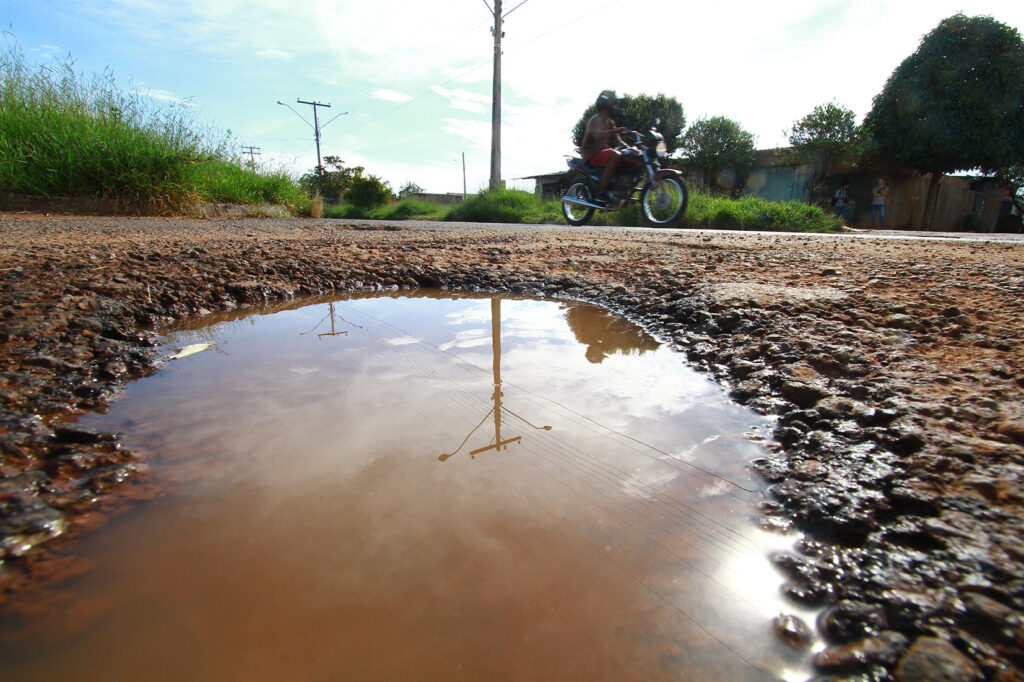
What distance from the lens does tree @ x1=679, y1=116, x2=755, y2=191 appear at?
18.3 m

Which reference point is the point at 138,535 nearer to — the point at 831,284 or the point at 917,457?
the point at 917,457

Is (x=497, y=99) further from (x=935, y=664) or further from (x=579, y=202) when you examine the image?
(x=935, y=664)

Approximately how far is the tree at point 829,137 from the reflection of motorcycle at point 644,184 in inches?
513

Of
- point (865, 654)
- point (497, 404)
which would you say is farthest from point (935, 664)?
point (497, 404)

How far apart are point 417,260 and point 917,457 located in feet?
9.35

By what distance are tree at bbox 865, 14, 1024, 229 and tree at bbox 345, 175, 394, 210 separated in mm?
19827

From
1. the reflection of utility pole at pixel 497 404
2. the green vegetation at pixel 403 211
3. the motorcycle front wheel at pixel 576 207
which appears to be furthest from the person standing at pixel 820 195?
the reflection of utility pole at pixel 497 404

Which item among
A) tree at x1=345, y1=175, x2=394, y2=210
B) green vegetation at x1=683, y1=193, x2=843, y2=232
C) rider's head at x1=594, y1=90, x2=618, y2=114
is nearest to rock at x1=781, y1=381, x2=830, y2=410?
rider's head at x1=594, y1=90, x2=618, y2=114

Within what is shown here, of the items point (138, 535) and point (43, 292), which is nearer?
point (138, 535)

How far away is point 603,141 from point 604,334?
558 cm

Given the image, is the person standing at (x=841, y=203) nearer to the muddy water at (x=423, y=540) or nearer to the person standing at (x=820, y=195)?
the person standing at (x=820, y=195)

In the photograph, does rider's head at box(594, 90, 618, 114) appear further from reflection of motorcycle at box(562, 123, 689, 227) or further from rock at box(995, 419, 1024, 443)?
rock at box(995, 419, 1024, 443)

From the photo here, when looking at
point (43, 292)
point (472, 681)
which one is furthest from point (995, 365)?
point (43, 292)

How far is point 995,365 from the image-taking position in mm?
1217
